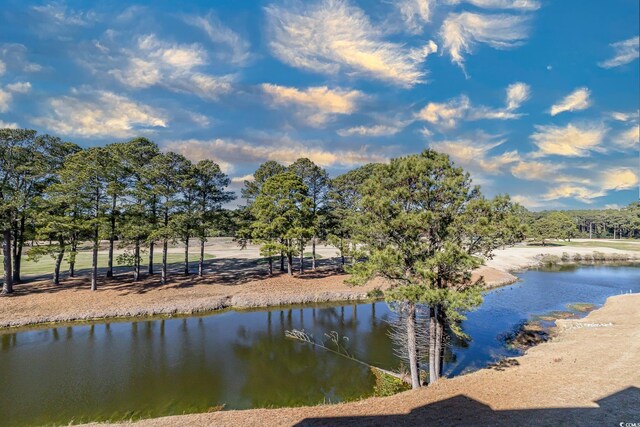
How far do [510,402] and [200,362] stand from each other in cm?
1598

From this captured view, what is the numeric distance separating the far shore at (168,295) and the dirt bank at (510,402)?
8330mm

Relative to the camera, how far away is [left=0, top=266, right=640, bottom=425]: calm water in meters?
14.5

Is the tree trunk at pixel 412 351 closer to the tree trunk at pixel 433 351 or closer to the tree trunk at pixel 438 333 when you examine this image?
the tree trunk at pixel 433 351

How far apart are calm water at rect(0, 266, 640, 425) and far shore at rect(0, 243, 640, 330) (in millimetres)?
1736

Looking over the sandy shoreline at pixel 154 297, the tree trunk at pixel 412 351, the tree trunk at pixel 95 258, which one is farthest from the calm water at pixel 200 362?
the tree trunk at pixel 95 258

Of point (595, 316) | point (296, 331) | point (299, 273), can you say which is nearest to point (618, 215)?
point (595, 316)

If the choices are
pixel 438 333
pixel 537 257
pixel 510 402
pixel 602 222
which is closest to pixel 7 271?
pixel 438 333

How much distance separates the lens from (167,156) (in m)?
32.8

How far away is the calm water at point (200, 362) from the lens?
14453 millimetres

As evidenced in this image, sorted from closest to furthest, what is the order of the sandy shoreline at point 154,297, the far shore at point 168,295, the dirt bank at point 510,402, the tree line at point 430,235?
the dirt bank at point 510,402 → the tree line at point 430,235 → the sandy shoreline at point 154,297 → the far shore at point 168,295

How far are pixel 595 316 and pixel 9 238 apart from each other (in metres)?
51.4

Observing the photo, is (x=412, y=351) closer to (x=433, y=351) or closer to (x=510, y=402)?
(x=433, y=351)

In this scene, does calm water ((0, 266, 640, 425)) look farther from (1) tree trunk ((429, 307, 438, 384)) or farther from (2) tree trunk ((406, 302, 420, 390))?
(1) tree trunk ((429, 307, 438, 384))

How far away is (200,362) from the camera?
18859 millimetres
